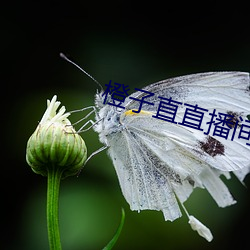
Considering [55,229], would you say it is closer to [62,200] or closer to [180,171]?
[180,171]

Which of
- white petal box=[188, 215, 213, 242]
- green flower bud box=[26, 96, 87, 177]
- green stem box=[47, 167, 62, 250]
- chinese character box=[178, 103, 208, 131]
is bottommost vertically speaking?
white petal box=[188, 215, 213, 242]

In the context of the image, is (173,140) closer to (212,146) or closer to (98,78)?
(212,146)

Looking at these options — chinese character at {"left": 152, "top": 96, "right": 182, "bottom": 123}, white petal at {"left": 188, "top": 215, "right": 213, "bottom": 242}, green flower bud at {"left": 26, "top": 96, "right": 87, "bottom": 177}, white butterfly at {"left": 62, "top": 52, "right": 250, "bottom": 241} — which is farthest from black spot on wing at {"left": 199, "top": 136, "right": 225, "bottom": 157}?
green flower bud at {"left": 26, "top": 96, "right": 87, "bottom": 177}

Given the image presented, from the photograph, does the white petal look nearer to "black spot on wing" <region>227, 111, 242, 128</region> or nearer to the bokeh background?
"black spot on wing" <region>227, 111, 242, 128</region>

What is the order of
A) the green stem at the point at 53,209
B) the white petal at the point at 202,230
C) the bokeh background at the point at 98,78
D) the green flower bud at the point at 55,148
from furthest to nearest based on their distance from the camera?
the bokeh background at the point at 98,78, the white petal at the point at 202,230, the green flower bud at the point at 55,148, the green stem at the point at 53,209

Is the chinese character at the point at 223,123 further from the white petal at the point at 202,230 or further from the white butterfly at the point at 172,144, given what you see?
the white petal at the point at 202,230

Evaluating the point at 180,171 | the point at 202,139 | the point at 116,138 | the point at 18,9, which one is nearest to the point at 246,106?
the point at 202,139

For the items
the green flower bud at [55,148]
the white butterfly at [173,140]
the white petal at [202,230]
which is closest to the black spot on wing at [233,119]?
the white butterfly at [173,140]
